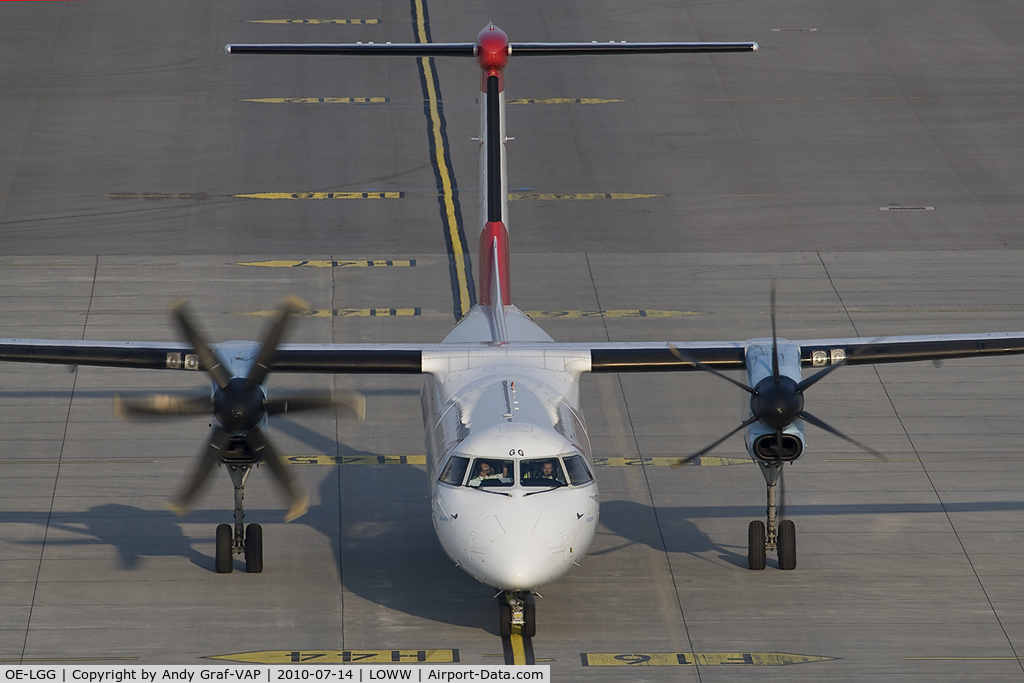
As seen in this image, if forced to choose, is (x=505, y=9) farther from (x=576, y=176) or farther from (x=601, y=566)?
(x=601, y=566)

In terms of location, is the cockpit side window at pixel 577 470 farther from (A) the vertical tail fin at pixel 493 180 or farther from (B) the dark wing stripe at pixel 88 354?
(B) the dark wing stripe at pixel 88 354

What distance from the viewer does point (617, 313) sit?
104 ft

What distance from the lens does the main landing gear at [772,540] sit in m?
22.5

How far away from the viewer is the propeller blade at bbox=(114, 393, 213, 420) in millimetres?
20516

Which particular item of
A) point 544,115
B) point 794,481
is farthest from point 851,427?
point 544,115

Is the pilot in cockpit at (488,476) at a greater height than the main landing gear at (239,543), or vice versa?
the main landing gear at (239,543)

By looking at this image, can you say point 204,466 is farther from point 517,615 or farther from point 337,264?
point 337,264

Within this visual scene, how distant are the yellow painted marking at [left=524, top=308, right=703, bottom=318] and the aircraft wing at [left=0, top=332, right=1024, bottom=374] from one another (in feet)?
28.5

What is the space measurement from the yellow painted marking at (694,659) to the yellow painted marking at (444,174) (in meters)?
12.3

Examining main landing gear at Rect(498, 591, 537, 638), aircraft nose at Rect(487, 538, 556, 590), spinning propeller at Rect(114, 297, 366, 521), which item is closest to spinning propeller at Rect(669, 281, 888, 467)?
aircraft nose at Rect(487, 538, 556, 590)

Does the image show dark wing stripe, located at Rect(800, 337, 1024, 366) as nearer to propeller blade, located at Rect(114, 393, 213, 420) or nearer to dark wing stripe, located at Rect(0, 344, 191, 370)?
propeller blade, located at Rect(114, 393, 213, 420)

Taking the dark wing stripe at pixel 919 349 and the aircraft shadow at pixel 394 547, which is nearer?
the aircraft shadow at pixel 394 547

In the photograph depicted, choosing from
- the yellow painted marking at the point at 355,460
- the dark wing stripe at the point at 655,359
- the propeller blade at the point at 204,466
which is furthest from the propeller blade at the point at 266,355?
the yellow painted marking at the point at 355,460

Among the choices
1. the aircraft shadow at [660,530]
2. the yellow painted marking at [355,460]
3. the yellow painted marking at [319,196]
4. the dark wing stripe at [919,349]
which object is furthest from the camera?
the yellow painted marking at [319,196]
